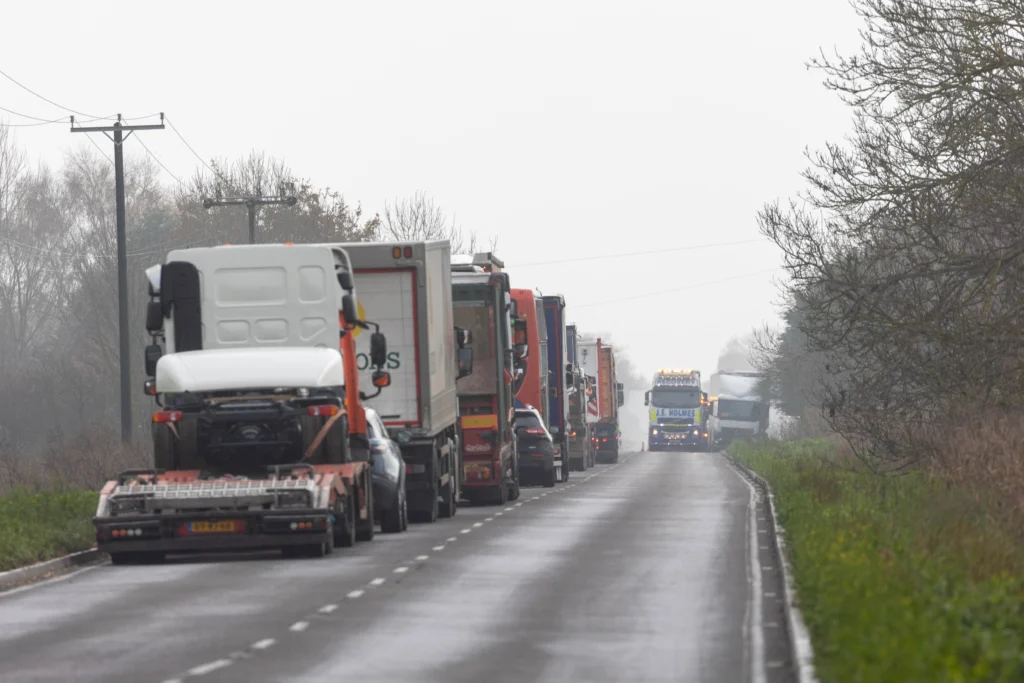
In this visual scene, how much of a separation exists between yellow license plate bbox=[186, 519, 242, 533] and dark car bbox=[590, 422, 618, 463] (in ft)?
178

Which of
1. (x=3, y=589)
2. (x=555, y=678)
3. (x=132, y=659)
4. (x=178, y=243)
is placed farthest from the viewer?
(x=178, y=243)

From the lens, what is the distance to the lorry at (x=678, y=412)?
312 ft

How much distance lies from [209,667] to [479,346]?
20005 mm

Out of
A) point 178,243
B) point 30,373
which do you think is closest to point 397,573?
point 30,373

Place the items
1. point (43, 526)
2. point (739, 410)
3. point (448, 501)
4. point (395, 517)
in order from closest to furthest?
point (43, 526) < point (395, 517) < point (448, 501) < point (739, 410)

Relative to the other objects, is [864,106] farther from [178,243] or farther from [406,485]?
[178,243]

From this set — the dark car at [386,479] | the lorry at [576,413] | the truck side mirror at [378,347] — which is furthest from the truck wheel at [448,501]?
the lorry at [576,413]

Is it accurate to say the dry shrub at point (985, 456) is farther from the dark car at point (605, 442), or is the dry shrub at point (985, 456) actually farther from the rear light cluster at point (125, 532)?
the dark car at point (605, 442)

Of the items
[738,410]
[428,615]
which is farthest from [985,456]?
[738,410]

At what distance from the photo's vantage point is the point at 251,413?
1998cm

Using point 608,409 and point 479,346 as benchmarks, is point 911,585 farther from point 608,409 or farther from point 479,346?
point 608,409

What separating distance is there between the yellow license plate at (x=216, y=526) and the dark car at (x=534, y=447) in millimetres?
20301

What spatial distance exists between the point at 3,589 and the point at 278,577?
2.55 metres

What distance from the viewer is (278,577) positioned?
688 inches
